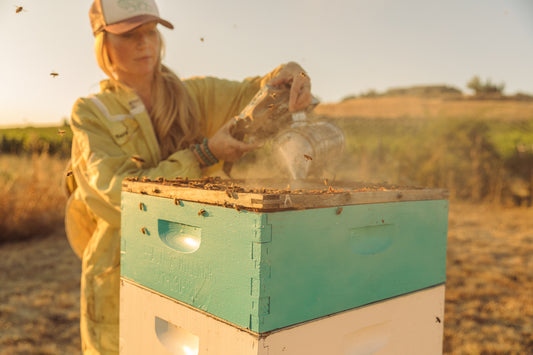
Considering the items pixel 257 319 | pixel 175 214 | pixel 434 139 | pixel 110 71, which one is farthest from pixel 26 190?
pixel 434 139

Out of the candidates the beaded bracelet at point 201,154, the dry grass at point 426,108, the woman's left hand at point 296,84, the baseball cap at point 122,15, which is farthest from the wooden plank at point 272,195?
the dry grass at point 426,108

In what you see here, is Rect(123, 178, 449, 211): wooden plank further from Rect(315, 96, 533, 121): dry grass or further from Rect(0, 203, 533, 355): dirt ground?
Rect(315, 96, 533, 121): dry grass

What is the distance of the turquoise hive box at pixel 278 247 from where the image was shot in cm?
90

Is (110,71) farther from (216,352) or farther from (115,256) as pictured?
(216,352)

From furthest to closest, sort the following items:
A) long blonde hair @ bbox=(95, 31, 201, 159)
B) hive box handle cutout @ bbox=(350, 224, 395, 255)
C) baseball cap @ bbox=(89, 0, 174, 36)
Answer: long blonde hair @ bbox=(95, 31, 201, 159) < baseball cap @ bbox=(89, 0, 174, 36) < hive box handle cutout @ bbox=(350, 224, 395, 255)

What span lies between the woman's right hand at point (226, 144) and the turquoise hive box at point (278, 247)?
0.37 m

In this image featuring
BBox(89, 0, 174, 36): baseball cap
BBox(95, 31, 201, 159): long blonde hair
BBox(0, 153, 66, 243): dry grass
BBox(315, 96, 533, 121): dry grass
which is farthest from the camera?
BBox(315, 96, 533, 121): dry grass

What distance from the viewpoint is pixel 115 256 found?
1.68 metres

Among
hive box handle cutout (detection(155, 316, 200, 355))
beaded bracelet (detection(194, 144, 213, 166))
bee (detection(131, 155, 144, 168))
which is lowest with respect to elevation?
hive box handle cutout (detection(155, 316, 200, 355))

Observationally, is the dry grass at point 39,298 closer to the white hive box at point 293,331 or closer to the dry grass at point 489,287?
the white hive box at point 293,331

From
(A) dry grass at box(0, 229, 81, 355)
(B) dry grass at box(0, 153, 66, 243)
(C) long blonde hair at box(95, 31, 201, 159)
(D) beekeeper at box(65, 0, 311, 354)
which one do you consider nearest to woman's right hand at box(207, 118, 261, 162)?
(D) beekeeper at box(65, 0, 311, 354)

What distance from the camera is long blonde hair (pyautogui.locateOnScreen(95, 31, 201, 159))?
1.83m

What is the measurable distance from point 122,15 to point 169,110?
0.44m

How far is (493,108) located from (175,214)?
15962 mm
